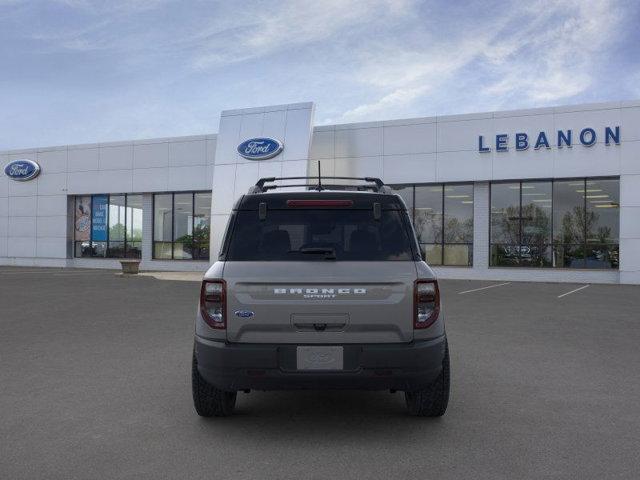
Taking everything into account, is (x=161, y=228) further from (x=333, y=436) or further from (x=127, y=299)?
(x=333, y=436)

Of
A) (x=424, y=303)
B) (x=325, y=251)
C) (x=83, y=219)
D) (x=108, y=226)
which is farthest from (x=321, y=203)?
(x=83, y=219)

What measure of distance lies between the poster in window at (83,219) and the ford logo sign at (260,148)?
12.0 m

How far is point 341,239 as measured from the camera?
461cm

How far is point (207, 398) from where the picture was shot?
4.93m

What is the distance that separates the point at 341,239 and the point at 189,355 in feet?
13.2

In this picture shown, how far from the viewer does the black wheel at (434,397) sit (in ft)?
16.1

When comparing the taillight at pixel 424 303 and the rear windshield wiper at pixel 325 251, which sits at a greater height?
the rear windshield wiper at pixel 325 251

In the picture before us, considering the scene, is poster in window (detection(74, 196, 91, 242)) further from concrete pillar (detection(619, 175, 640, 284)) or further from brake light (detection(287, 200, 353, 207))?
brake light (detection(287, 200, 353, 207))

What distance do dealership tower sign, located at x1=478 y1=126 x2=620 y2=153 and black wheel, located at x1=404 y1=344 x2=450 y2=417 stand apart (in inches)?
829

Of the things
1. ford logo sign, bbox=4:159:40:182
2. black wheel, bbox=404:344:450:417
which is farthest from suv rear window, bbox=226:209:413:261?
ford logo sign, bbox=4:159:40:182

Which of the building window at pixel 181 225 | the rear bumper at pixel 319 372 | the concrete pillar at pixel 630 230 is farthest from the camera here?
the building window at pixel 181 225

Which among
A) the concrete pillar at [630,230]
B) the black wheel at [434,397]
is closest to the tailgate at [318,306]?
the black wheel at [434,397]

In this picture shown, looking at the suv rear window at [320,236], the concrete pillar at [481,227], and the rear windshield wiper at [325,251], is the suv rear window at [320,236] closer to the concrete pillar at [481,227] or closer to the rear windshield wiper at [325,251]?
the rear windshield wiper at [325,251]

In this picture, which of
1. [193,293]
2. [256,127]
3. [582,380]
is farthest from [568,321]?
[256,127]
